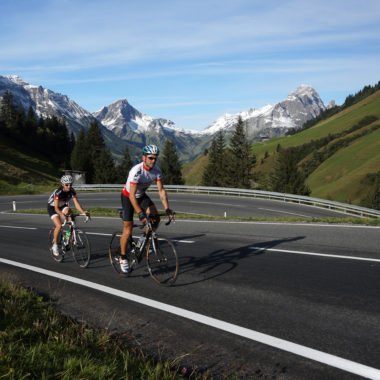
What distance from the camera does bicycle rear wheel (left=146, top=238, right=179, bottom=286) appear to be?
6.46m

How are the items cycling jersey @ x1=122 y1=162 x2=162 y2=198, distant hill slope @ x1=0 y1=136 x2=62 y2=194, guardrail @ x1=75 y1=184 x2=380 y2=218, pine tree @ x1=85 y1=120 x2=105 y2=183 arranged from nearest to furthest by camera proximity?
cycling jersey @ x1=122 y1=162 x2=162 y2=198 < guardrail @ x1=75 y1=184 x2=380 y2=218 < distant hill slope @ x1=0 y1=136 x2=62 y2=194 < pine tree @ x1=85 y1=120 x2=105 y2=183

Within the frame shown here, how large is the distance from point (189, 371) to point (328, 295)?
8.86ft

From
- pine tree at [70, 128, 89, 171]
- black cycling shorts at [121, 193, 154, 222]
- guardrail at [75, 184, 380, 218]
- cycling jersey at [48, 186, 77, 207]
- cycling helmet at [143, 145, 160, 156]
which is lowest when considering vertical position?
guardrail at [75, 184, 380, 218]

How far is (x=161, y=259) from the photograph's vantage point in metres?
6.59

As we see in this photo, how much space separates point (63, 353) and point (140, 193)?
12.2ft

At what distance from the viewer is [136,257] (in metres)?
7.01

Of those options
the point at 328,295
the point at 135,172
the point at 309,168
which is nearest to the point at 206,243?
the point at 135,172

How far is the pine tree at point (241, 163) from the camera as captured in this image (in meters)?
57.7

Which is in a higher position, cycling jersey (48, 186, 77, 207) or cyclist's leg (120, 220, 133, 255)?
cycling jersey (48, 186, 77, 207)

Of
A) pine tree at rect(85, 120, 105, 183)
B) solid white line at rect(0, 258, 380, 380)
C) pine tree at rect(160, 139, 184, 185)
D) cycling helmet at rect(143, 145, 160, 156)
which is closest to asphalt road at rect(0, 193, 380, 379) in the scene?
solid white line at rect(0, 258, 380, 380)

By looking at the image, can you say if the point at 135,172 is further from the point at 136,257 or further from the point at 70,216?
the point at 70,216

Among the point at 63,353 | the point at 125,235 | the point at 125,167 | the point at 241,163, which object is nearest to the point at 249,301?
the point at 63,353

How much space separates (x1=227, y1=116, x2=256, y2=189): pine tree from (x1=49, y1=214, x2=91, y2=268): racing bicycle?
49243mm

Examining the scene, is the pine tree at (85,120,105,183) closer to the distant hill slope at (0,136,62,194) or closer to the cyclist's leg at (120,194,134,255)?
the distant hill slope at (0,136,62,194)
